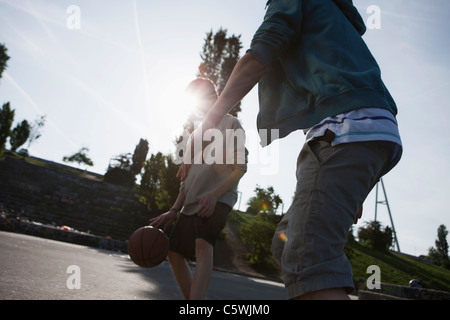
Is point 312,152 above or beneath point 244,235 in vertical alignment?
above

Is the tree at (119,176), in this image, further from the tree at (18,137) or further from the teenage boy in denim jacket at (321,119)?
the teenage boy in denim jacket at (321,119)

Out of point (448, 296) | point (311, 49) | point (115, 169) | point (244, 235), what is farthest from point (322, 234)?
point (115, 169)

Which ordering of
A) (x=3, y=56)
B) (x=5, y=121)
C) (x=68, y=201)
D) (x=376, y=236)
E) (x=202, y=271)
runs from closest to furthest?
1. (x=202, y=271)
2. (x=68, y=201)
3. (x=376, y=236)
4. (x=5, y=121)
5. (x=3, y=56)

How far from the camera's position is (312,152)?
1.18 m

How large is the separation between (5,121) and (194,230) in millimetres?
43969

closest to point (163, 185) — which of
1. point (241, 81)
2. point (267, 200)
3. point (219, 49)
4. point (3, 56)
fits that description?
point (267, 200)

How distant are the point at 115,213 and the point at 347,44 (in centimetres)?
2551

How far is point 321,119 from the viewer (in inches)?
48.9

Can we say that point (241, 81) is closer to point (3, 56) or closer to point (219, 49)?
point (219, 49)

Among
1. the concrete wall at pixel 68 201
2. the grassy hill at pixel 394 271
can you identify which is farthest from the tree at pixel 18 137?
the grassy hill at pixel 394 271

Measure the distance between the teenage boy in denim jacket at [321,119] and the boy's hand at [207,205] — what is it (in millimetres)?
1254
